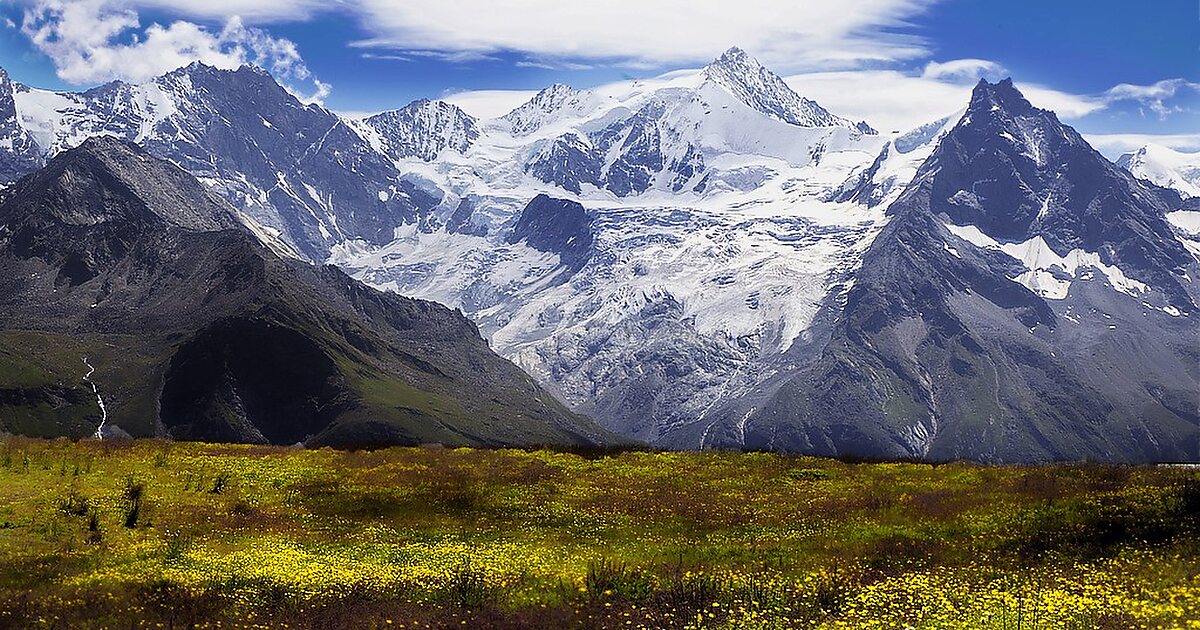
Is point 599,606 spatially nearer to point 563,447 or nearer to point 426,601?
point 426,601

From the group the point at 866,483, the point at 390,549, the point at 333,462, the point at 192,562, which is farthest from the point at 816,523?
the point at 333,462

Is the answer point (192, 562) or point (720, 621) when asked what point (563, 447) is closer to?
point (192, 562)

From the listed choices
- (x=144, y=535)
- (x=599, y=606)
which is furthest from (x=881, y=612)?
(x=144, y=535)

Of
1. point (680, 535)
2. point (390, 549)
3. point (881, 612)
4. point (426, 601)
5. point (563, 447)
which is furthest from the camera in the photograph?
point (563, 447)

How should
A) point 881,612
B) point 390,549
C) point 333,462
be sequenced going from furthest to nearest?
point 333,462
point 390,549
point 881,612

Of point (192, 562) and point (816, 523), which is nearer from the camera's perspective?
point (192, 562)

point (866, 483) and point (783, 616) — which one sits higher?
point (783, 616)
